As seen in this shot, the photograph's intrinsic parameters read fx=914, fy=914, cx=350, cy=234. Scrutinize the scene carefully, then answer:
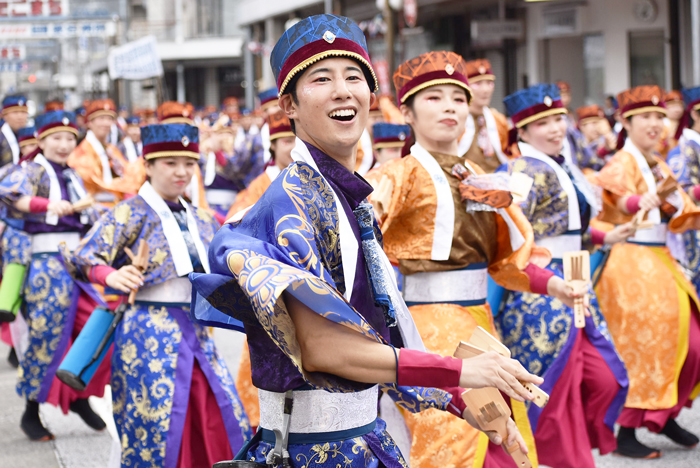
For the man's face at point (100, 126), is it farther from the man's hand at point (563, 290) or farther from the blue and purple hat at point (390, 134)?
the man's hand at point (563, 290)

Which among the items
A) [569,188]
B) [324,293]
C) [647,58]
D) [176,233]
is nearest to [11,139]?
[176,233]

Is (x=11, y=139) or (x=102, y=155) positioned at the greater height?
(x=11, y=139)

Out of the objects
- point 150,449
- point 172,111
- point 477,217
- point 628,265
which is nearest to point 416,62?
point 477,217

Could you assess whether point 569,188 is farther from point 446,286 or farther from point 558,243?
point 446,286

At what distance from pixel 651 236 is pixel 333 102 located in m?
3.78

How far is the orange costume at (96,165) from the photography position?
8109mm

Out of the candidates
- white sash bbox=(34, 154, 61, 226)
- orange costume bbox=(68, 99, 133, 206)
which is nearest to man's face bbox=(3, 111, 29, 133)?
orange costume bbox=(68, 99, 133, 206)

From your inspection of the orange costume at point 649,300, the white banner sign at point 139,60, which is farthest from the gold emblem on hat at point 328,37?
the white banner sign at point 139,60

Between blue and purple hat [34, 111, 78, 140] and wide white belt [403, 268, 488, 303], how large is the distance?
144 inches

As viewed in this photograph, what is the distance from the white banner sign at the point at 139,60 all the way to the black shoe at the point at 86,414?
33.2 feet

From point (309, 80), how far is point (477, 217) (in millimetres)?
1613

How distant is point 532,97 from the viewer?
15.1 feet

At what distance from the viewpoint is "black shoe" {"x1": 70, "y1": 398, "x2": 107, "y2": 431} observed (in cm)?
592

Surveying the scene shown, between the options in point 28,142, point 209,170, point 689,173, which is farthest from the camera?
point 209,170
